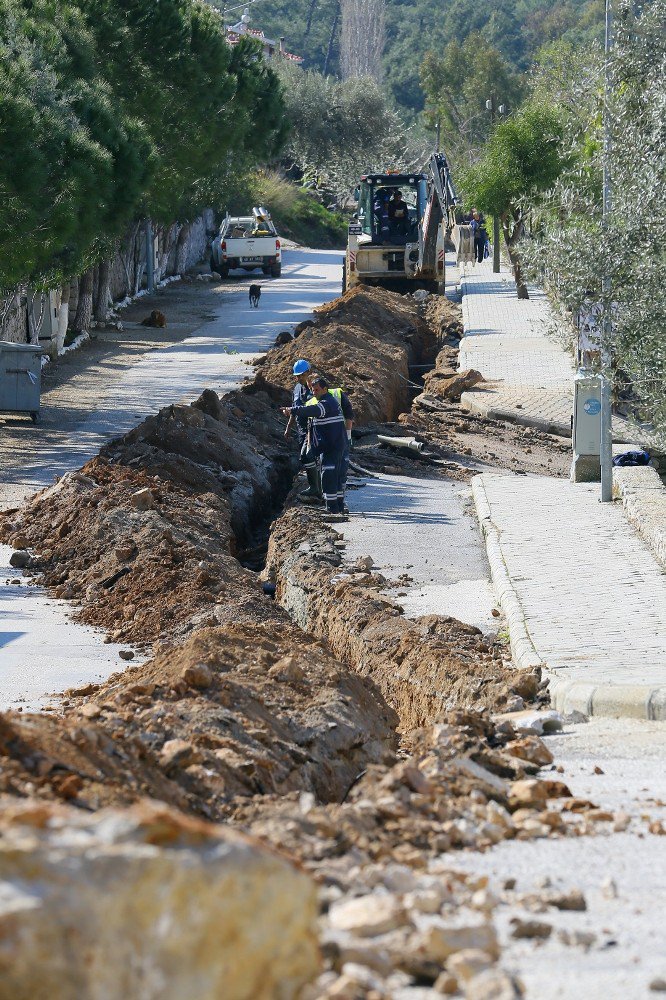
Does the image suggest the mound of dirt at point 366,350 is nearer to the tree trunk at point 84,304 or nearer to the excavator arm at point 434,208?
the excavator arm at point 434,208

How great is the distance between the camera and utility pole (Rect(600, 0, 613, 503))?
11750 millimetres

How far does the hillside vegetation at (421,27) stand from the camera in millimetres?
105938

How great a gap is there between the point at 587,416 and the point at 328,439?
3.27 m

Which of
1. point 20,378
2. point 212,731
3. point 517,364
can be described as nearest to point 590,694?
point 212,731

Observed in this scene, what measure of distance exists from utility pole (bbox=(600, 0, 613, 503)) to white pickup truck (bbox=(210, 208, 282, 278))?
3081cm

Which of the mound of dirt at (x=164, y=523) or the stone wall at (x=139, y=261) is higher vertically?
the stone wall at (x=139, y=261)

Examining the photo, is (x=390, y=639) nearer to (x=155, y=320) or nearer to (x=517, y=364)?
(x=517, y=364)

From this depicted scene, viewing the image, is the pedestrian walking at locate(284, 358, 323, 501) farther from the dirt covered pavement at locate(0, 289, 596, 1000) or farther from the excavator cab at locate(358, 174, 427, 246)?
the excavator cab at locate(358, 174, 427, 246)

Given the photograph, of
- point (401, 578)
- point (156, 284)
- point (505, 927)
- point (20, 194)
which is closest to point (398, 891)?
point (505, 927)

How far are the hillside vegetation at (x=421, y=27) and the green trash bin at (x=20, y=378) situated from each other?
292ft

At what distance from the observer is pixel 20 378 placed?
18672 millimetres

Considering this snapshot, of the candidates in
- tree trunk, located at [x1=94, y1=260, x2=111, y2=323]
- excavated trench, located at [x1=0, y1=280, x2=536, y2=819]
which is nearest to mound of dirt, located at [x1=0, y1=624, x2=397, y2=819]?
excavated trench, located at [x1=0, y1=280, x2=536, y2=819]

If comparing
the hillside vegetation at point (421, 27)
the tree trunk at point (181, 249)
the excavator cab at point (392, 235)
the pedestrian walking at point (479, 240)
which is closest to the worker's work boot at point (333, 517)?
the excavator cab at point (392, 235)

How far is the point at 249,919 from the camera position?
2.95 metres
